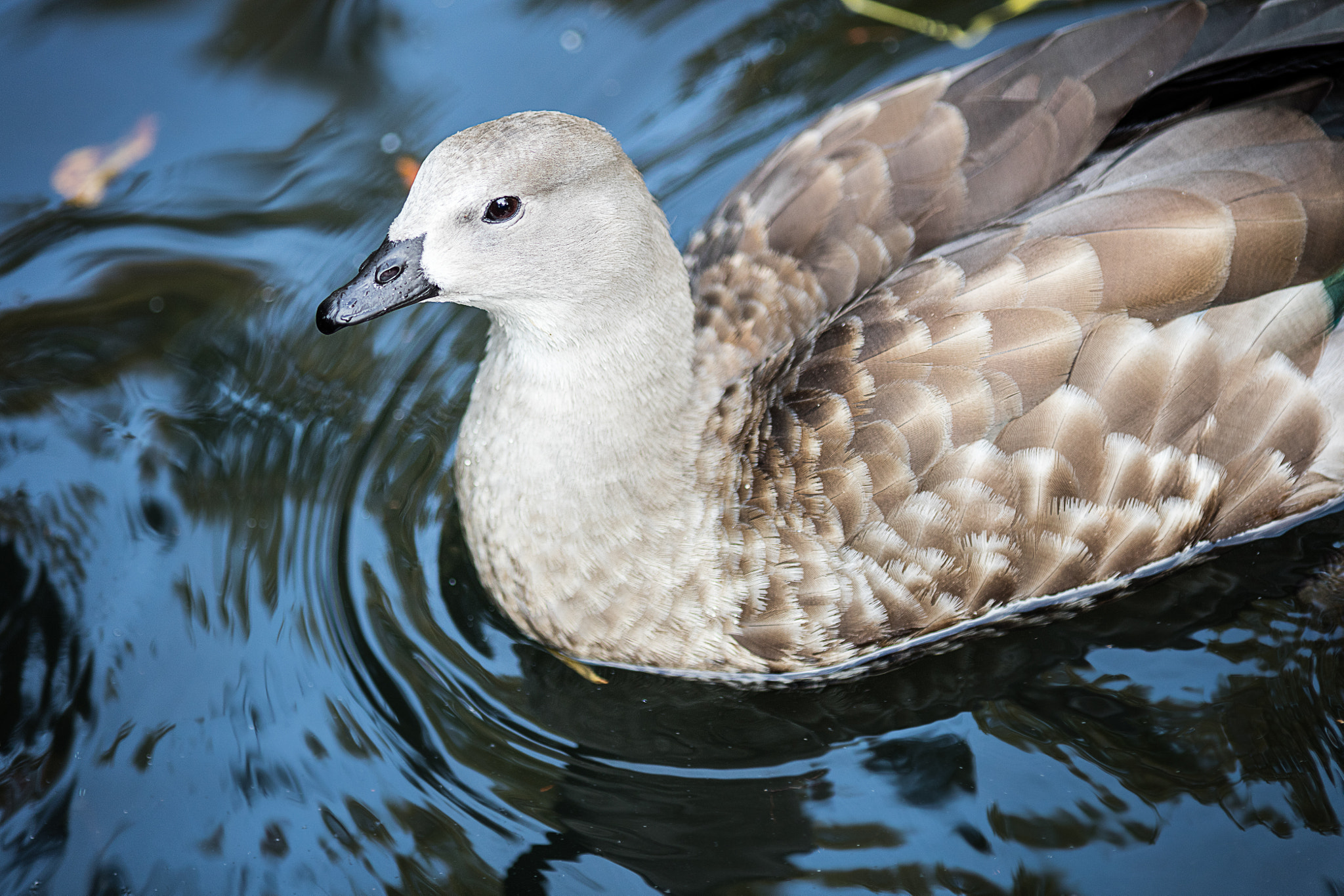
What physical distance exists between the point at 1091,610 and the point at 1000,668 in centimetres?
38

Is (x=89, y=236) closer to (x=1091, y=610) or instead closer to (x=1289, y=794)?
(x=1091, y=610)

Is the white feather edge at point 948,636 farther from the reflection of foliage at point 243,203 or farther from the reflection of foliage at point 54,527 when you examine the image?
the reflection of foliage at point 243,203

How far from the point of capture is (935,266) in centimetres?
340

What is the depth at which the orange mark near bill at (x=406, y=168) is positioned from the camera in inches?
212

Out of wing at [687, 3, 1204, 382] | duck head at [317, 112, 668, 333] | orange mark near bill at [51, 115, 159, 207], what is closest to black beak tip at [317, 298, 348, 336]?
duck head at [317, 112, 668, 333]

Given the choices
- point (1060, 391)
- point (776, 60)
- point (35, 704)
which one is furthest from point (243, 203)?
point (1060, 391)

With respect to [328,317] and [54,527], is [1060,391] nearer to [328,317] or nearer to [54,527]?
[328,317]

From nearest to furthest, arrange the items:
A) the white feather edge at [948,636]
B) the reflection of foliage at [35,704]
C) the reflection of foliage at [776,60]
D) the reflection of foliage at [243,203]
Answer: the reflection of foliage at [35,704], the white feather edge at [948,636], the reflection of foliage at [243,203], the reflection of foliage at [776,60]

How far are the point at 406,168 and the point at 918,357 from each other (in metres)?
3.02

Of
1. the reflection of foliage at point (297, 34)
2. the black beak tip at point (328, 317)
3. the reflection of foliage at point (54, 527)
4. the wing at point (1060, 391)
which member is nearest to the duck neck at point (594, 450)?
the wing at point (1060, 391)

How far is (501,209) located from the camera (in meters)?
3.14

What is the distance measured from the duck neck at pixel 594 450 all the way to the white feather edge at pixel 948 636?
13.6 inches

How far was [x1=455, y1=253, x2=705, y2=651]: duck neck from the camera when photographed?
343 centimetres

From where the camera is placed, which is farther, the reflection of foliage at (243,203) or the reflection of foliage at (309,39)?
the reflection of foliage at (309,39)
